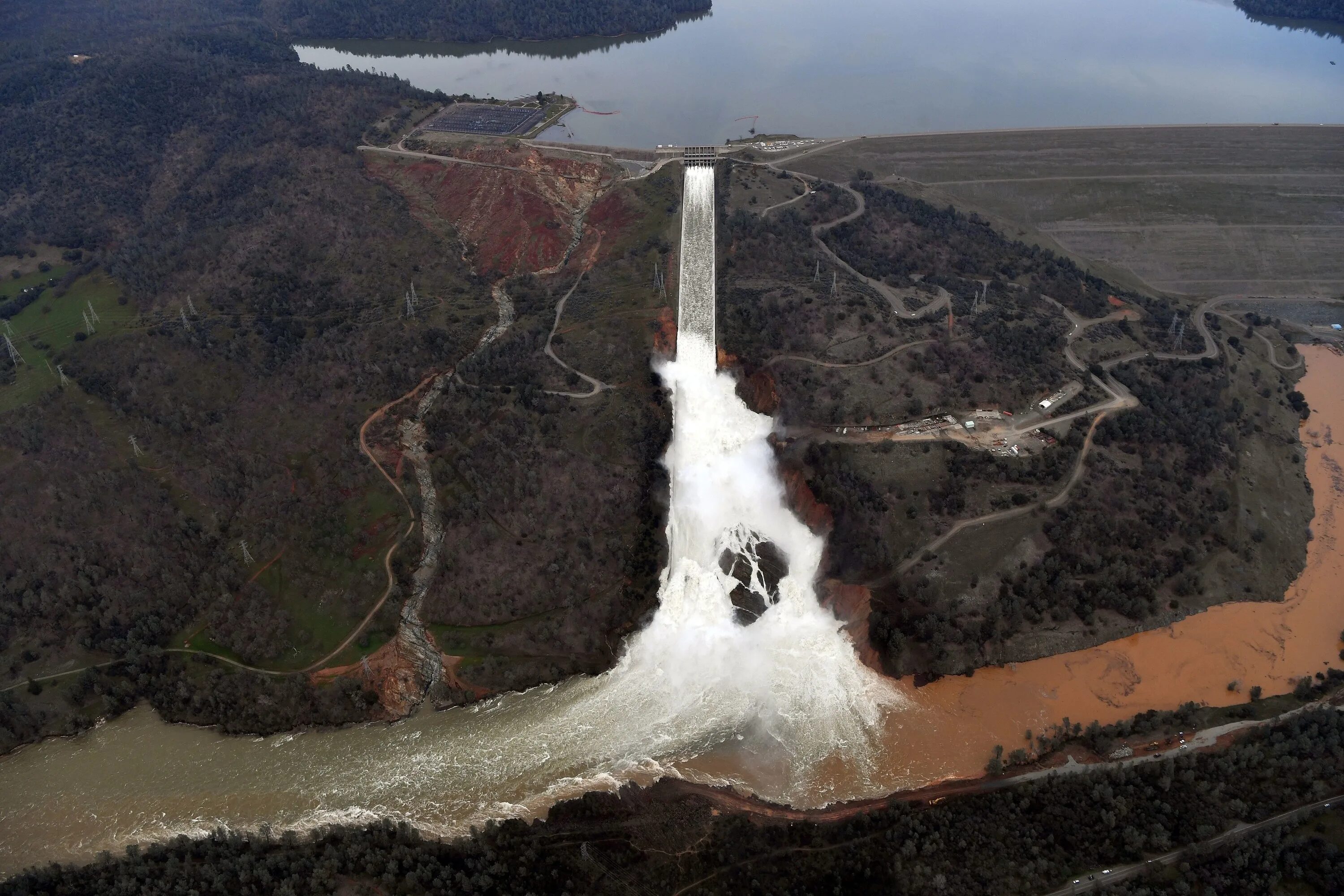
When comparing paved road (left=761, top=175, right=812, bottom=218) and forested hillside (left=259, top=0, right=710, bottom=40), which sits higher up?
forested hillside (left=259, top=0, right=710, bottom=40)

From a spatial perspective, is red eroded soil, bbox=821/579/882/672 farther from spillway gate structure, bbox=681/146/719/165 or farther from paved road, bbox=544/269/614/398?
spillway gate structure, bbox=681/146/719/165

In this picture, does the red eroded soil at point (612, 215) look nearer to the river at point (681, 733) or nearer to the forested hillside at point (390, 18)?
the river at point (681, 733)

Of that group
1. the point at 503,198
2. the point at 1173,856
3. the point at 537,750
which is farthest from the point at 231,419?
the point at 1173,856

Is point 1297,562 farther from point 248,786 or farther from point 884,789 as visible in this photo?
point 248,786

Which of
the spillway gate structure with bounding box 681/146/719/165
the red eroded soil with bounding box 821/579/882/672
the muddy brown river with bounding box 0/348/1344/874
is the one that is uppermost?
the spillway gate structure with bounding box 681/146/719/165

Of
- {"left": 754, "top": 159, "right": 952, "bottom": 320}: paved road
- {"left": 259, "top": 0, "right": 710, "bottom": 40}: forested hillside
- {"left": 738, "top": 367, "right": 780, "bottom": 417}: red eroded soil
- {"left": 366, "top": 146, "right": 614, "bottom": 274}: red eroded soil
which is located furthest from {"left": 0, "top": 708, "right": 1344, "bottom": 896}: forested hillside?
{"left": 259, "top": 0, "right": 710, "bottom": 40}: forested hillside

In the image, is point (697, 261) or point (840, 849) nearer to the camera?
point (840, 849)

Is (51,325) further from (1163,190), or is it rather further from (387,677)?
(1163,190)
